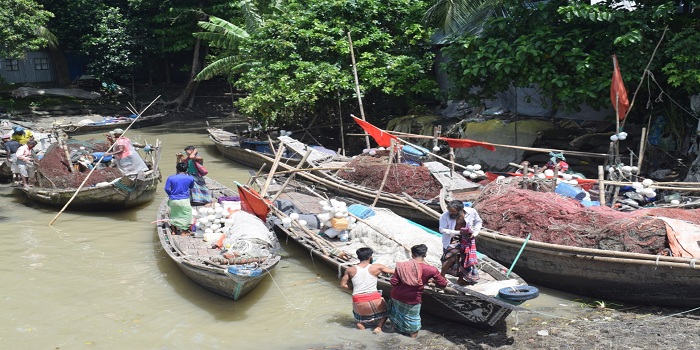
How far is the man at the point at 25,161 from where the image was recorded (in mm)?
13633

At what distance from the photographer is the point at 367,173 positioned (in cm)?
1302

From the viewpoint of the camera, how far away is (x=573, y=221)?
8867mm

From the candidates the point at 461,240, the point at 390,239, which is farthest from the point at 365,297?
the point at 390,239

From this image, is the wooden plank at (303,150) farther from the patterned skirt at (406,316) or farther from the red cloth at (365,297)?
the patterned skirt at (406,316)

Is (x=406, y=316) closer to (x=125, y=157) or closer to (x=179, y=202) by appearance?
(x=179, y=202)

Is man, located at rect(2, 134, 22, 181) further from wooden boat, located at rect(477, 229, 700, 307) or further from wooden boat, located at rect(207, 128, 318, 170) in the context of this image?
wooden boat, located at rect(477, 229, 700, 307)

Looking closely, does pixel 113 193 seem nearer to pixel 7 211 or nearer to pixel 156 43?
pixel 7 211

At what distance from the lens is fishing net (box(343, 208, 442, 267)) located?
9008 millimetres

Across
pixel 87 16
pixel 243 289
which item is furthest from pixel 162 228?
pixel 87 16

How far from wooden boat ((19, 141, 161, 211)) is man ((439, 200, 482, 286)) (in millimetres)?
6990

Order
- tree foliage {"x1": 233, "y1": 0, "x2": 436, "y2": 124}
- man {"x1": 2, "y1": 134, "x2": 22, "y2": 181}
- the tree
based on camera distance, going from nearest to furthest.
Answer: man {"x1": 2, "y1": 134, "x2": 22, "y2": 181} → tree foliage {"x1": 233, "y1": 0, "x2": 436, "y2": 124} → the tree

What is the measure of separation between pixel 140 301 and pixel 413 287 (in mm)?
4038

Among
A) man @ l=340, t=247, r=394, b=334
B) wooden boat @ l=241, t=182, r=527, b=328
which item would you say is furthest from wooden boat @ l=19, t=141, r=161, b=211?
man @ l=340, t=247, r=394, b=334

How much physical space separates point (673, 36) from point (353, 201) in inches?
251
